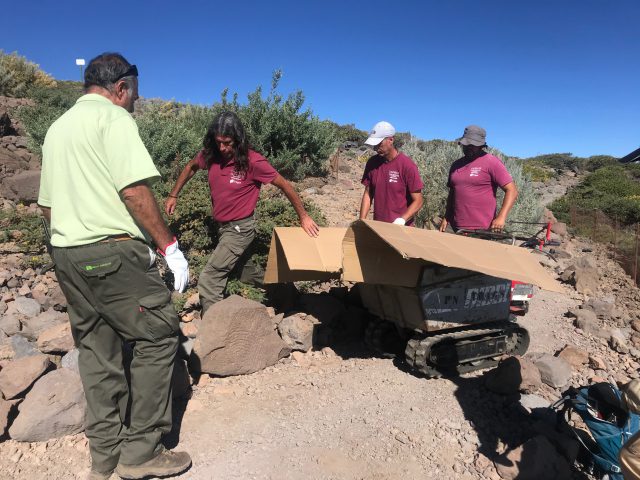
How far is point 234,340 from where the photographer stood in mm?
4035

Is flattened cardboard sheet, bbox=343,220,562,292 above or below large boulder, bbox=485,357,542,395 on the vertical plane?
above

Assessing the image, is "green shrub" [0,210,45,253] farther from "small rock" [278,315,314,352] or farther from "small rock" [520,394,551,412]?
"small rock" [520,394,551,412]

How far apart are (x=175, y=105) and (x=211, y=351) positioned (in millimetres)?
19608

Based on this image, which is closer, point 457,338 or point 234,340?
point 234,340

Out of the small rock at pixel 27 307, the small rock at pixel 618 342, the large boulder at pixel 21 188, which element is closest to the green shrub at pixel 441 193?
the small rock at pixel 618 342

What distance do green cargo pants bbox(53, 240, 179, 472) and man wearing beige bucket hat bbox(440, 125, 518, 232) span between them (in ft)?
10.7

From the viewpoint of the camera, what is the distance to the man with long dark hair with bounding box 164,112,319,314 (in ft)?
14.1

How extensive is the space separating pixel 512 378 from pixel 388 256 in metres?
1.50

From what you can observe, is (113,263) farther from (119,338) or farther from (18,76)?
(18,76)

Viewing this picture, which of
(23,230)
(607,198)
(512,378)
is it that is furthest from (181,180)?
(607,198)

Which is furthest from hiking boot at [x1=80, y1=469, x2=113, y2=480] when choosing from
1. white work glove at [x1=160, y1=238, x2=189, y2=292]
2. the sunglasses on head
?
the sunglasses on head

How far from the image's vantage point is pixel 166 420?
9.23ft

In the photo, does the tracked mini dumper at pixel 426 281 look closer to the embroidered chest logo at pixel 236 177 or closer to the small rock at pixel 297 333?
the small rock at pixel 297 333

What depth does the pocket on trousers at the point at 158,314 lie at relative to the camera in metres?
2.63
